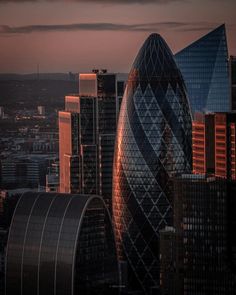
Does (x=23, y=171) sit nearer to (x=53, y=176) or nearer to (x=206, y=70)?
(x=53, y=176)

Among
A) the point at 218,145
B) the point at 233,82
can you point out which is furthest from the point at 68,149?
the point at 218,145

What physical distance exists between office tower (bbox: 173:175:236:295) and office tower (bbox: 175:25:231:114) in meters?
14.1

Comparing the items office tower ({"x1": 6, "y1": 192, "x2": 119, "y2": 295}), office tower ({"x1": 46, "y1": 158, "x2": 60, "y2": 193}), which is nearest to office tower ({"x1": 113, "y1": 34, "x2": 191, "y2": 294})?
office tower ({"x1": 46, "y1": 158, "x2": 60, "y2": 193})

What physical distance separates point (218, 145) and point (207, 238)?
2260 mm

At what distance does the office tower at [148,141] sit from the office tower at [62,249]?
15.3ft

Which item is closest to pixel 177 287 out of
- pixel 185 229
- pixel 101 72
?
pixel 185 229

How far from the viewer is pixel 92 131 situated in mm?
38875

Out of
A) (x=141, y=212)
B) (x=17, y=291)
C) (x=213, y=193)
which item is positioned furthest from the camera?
(x=141, y=212)

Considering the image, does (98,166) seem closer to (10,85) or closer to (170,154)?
(170,154)

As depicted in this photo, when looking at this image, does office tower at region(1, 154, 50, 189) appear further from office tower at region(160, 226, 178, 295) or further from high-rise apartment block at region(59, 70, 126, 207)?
office tower at region(160, 226, 178, 295)

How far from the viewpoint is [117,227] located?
37031 millimetres

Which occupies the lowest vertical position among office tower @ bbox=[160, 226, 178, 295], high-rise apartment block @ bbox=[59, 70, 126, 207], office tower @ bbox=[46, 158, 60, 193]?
office tower @ bbox=[160, 226, 178, 295]

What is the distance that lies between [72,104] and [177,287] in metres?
12.0

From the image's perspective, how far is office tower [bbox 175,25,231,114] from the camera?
43.0 metres
